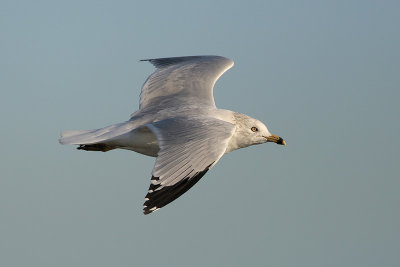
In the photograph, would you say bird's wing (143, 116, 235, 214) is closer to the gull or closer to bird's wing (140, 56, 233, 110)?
the gull

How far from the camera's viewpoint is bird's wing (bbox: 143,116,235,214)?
20.8 ft

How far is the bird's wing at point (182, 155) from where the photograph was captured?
633cm

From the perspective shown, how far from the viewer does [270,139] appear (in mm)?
8695

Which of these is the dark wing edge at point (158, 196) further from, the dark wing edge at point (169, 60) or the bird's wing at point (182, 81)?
the dark wing edge at point (169, 60)

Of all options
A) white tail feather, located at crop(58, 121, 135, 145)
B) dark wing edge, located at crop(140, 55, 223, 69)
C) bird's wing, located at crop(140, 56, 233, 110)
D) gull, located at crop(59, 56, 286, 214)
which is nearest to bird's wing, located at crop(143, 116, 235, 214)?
gull, located at crop(59, 56, 286, 214)

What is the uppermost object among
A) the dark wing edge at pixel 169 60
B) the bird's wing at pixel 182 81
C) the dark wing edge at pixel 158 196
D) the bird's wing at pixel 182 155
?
the dark wing edge at pixel 169 60

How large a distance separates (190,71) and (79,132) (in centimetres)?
227

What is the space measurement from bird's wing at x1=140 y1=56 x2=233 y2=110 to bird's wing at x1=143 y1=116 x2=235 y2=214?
159 cm

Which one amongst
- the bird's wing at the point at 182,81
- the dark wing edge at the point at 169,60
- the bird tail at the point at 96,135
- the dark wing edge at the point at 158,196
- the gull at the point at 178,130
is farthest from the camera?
the dark wing edge at the point at 169,60

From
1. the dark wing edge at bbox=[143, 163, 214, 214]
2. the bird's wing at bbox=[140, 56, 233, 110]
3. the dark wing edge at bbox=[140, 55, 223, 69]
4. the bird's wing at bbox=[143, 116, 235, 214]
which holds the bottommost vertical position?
the dark wing edge at bbox=[143, 163, 214, 214]

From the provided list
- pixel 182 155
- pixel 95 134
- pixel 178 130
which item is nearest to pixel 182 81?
pixel 95 134

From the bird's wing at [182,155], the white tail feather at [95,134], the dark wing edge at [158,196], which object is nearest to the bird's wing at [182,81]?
the white tail feather at [95,134]

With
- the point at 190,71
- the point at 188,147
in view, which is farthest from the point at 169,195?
the point at 190,71

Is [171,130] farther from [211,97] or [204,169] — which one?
[211,97]
